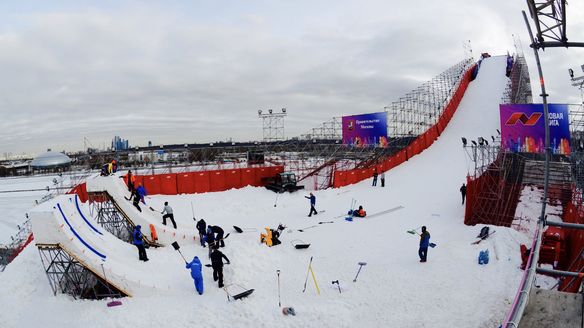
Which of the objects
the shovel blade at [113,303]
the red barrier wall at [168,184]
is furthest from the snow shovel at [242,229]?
the red barrier wall at [168,184]

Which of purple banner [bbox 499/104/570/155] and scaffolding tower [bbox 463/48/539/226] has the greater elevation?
purple banner [bbox 499/104/570/155]

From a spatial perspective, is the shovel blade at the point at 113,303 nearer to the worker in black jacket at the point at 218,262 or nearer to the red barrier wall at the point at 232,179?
the worker in black jacket at the point at 218,262

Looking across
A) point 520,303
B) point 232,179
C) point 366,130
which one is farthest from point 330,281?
point 366,130

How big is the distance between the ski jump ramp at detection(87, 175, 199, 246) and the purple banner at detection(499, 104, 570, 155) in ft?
49.6

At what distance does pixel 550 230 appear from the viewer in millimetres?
13742

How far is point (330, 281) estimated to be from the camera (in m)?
11.1

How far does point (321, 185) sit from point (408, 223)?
12.1 m

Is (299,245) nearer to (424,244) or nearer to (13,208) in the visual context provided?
(424,244)

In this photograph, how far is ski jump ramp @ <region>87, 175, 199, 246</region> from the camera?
15234 millimetres

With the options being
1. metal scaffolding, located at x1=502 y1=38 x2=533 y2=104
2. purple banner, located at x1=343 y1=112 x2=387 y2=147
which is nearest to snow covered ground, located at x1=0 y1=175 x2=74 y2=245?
purple banner, located at x1=343 y1=112 x2=387 y2=147

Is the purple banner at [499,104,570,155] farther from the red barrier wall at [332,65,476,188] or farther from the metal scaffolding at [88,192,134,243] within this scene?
the metal scaffolding at [88,192,134,243]

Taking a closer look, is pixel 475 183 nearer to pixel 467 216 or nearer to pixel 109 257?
pixel 467 216

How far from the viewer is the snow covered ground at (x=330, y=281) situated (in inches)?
357

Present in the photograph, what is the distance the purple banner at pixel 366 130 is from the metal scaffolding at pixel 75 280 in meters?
23.5
